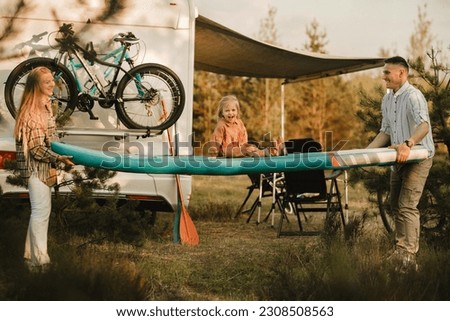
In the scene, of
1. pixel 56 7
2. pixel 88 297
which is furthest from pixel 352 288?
pixel 56 7

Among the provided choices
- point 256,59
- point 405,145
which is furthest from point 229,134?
point 256,59

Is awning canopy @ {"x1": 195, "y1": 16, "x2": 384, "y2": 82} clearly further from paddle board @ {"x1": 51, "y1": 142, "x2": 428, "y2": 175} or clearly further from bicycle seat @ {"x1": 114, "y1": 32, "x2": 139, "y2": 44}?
paddle board @ {"x1": 51, "y1": 142, "x2": 428, "y2": 175}

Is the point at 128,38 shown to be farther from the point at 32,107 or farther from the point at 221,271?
the point at 221,271

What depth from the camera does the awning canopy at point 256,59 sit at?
846 centimetres

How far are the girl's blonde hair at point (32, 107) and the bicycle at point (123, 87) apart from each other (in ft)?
5.09

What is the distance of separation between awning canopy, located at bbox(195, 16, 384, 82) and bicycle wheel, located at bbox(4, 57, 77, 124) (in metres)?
1.75

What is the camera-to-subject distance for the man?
538 cm

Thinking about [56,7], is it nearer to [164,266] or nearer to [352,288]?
[164,266]

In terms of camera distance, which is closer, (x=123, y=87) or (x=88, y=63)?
(x=123, y=87)

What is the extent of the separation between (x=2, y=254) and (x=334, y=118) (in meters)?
19.2

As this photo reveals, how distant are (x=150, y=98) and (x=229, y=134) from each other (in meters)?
0.82

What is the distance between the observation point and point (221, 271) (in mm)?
5762

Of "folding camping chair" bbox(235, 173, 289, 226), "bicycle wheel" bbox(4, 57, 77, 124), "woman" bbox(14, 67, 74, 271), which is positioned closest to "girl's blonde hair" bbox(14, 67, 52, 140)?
"woman" bbox(14, 67, 74, 271)
